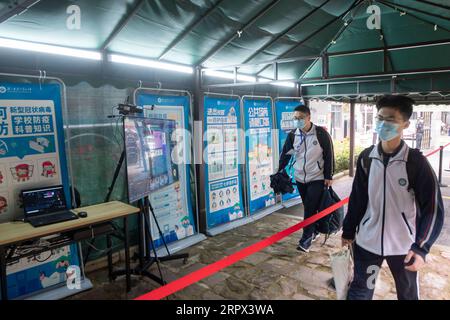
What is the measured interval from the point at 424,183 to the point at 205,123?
3159mm

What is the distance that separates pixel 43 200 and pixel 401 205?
277 cm

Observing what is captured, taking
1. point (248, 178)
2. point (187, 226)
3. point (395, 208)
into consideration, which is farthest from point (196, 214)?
point (395, 208)

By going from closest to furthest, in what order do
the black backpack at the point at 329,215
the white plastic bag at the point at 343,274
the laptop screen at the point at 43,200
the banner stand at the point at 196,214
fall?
the white plastic bag at the point at 343,274
the laptop screen at the point at 43,200
the banner stand at the point at 196,214
the black backpack at the point at 329,215

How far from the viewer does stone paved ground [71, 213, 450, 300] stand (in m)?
3.12

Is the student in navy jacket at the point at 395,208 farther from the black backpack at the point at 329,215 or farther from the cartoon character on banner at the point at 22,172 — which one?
the cartoon character on banner at the point at 22,172

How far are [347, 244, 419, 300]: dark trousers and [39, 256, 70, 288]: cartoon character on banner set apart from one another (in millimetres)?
2585

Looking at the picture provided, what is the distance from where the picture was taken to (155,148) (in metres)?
3.45

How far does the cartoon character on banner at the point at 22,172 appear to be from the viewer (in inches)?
112

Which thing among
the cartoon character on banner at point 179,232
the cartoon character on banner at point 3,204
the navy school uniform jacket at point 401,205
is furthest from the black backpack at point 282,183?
the cartoon character on banner at point 3,204

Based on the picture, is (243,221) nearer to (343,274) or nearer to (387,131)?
(343,274)

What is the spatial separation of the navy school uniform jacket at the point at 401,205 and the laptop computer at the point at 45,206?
2298 millimetres

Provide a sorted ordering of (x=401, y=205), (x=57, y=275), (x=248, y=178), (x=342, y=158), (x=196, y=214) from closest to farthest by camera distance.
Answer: (x=401, y=205)
(x=57, y=275)
(x=196, y=214)
(x=248, y=178)
(x=342, y=158)

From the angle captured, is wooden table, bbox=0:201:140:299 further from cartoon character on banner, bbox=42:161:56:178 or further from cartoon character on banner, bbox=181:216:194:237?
cartoon character on banner, bbox=181:216:194:237

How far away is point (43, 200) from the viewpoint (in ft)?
9.41
